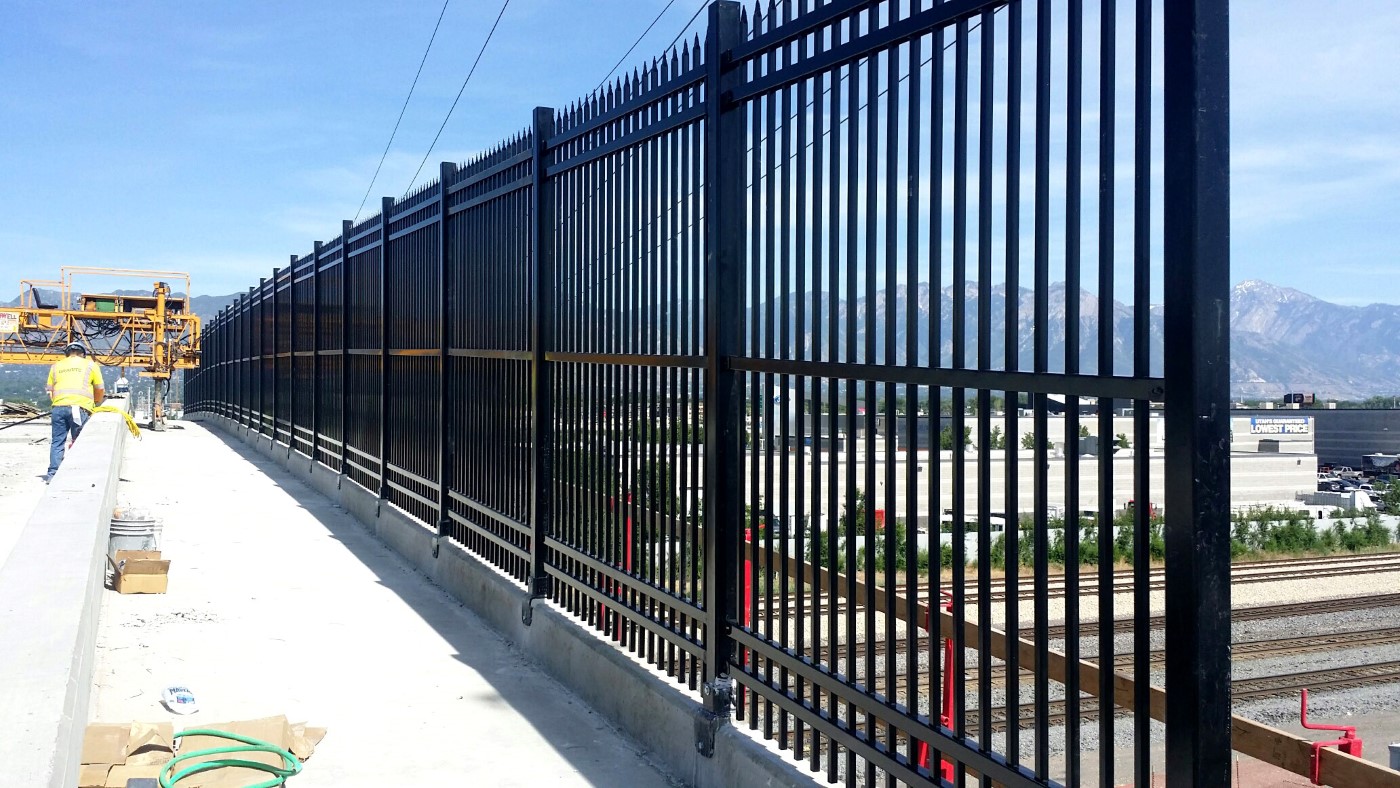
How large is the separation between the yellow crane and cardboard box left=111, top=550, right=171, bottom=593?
111ft

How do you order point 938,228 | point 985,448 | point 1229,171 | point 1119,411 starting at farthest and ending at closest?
point 938,228 → point 985,448 → point 1119,411 → point 1229,171

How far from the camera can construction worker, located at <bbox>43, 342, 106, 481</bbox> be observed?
15078 mm

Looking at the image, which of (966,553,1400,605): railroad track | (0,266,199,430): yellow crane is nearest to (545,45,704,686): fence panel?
(966,553,1400,605): railroad track

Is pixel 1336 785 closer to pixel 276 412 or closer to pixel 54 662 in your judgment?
pixel 54 662

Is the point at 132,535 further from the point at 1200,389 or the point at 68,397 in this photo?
the point at 1200,389

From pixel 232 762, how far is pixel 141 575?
4.77 m

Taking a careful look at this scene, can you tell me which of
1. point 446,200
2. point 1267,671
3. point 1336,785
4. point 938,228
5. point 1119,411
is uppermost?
point 446,200

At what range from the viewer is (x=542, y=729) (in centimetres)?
624

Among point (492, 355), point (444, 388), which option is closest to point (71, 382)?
point (444, 388)

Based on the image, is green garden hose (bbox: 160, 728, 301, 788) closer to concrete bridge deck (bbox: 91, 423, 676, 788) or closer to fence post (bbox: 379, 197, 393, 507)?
concrete bridge deck (bbox: 91, 423, 676, 788)

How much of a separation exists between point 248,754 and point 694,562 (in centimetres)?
225

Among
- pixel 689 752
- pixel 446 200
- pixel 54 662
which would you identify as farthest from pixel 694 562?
pixel 446 200

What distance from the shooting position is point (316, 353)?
54.5 feet

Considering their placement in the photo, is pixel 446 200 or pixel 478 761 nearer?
pixel 478 761
